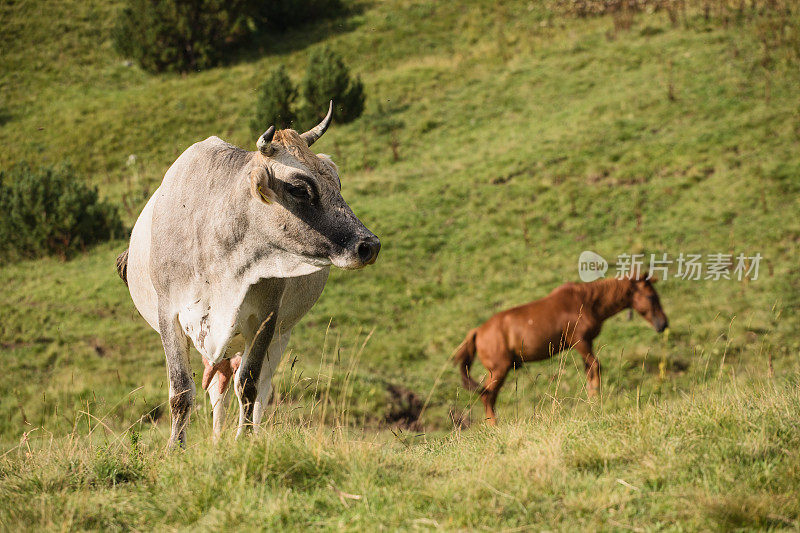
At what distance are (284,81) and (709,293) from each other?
1731cm

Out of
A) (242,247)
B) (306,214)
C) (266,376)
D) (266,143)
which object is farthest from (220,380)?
(266,143)

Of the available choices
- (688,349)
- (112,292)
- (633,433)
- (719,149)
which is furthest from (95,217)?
→ (633,433)

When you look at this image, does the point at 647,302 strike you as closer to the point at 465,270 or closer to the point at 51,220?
the point at 465,270

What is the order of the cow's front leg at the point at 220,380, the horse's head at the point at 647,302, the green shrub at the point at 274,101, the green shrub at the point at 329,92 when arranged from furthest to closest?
the green shrub at the point at 329,92
the green shrub at the point at 274,101
the horse's head at the point at 647,302
the cow's front leg at the point at 220,380

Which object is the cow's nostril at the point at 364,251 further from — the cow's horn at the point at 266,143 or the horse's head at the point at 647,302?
the horse's head at the point at 647,302

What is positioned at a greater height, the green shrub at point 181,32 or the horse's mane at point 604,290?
the green shrub at point 181,32

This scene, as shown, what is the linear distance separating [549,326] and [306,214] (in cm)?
767

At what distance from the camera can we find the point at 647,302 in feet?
38.6

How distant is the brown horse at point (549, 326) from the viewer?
36.6ft

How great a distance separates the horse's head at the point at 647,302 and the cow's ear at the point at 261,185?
9027 mm

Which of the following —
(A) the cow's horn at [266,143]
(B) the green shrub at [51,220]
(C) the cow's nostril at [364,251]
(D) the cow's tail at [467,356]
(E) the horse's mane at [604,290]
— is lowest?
(D) the cow's tail at [467,356]

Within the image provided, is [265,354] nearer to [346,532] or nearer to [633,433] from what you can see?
[346,532]

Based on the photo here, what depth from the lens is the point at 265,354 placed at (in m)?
4.73

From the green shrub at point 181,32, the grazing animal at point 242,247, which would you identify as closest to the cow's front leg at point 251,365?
the grazing animal at point 242,247
